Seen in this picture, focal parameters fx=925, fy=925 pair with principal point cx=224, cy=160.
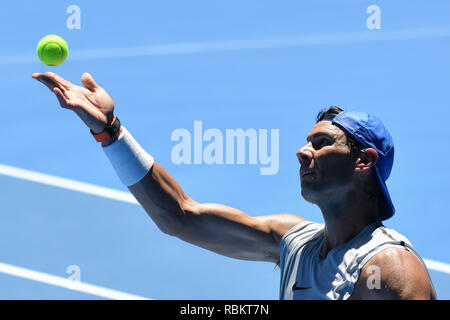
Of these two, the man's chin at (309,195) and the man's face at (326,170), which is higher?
the man's face at (326,170)

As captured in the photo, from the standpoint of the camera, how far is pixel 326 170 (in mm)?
4555

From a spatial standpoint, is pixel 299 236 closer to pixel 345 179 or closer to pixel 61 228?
pixel 345 179

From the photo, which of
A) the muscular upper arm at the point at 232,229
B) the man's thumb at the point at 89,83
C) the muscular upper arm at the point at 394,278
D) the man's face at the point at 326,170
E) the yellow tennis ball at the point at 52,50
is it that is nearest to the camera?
the muscular upper arm at the point at 394,278

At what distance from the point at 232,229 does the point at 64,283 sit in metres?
5.75

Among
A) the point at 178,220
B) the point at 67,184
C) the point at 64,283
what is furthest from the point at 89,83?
the point at 67,184

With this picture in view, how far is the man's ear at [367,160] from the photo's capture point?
4602 millimetres

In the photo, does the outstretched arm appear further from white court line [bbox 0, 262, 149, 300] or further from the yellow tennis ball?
white court line [bbox 0, 262, 149, 300]

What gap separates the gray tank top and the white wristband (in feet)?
2.81

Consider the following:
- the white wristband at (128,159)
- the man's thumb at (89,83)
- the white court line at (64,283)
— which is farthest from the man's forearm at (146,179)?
the white court line at (64,283)

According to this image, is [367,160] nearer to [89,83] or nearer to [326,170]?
[326,170]

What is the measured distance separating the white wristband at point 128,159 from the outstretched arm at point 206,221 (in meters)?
0.02

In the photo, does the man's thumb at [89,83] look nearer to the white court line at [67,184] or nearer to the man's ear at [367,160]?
the man's ear at [367,160]

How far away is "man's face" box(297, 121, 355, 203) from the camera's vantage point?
178 inches

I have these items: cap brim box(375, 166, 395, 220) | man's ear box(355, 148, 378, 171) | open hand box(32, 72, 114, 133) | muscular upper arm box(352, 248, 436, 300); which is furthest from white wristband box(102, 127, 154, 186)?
muscular upper arm box(352, 248, 436, 300)
